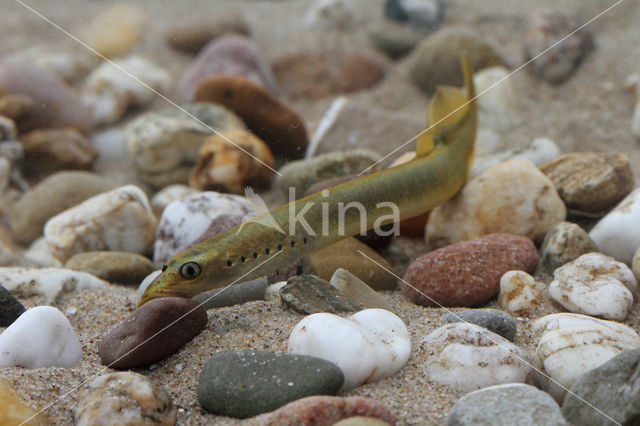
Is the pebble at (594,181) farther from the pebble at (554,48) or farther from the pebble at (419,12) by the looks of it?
the pebble at (419,12)

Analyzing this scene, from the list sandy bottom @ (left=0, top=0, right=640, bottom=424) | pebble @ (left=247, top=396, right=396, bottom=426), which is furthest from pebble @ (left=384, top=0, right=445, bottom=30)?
pebble @ (left=247, top=396, right=396, bottom=426)

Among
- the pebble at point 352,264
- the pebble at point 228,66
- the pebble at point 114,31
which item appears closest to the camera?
the pebble at point 352,264

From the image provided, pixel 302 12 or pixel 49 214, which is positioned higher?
pixel 302 12

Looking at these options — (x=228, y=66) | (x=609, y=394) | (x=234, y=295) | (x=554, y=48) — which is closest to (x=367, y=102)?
(x=228, y=66)

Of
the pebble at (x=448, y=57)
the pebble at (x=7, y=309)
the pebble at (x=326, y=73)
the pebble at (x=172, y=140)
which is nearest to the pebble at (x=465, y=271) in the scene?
the pebble at (x=7, y=309)

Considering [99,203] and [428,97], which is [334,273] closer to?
[99,203]

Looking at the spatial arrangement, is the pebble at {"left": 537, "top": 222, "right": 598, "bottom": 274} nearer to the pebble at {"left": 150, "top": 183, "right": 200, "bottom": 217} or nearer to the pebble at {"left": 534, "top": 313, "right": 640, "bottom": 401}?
the pebble at {"left": 534, "top": 313, "right": 640, "bottom": 401}

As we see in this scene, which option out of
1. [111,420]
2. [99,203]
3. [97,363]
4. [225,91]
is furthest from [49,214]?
[111,420]
